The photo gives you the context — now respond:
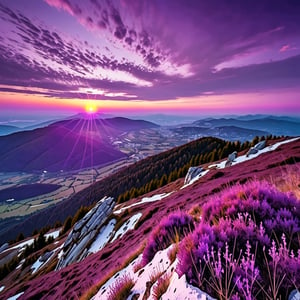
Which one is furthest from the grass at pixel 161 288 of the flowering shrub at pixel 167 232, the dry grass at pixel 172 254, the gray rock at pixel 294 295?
the gray rock at pixel 294 295

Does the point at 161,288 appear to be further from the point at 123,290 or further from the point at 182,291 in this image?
the point at 123,290

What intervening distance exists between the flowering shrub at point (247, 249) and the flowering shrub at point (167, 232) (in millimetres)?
795

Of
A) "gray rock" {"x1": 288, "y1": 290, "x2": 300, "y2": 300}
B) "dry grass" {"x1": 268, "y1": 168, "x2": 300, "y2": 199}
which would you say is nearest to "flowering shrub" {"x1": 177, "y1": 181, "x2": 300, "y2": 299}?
"gray rock" {"x1": 288, "y1": 290, "x2": 300, "y2": 300}

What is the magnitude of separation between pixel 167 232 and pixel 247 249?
2.89 metres

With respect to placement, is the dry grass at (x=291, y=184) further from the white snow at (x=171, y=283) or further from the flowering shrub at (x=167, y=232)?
the white snow at (x=171, y=283)

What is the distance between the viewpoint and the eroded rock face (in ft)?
102

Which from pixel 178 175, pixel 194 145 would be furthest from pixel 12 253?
pixel 194 145

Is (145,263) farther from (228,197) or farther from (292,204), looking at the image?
(292,204)

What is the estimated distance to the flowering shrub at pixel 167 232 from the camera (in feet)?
16.6

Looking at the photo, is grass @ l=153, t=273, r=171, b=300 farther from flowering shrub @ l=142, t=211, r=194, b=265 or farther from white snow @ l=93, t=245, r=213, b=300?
flowering shrub @ l=142, t=211, r=194, b=265

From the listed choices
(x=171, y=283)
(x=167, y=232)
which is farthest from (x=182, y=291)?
(x=167, y=232)

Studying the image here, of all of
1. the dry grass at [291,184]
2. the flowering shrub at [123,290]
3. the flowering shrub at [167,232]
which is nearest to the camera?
the flowering shrub at [123,290]

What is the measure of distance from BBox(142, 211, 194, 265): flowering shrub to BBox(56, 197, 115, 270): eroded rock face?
29.0 metres

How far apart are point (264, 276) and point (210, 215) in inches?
78.9
